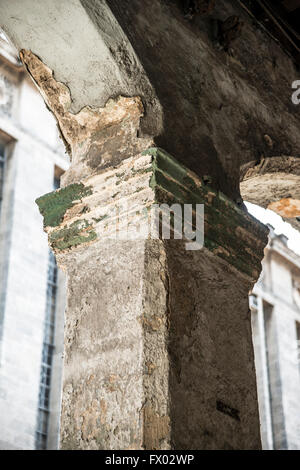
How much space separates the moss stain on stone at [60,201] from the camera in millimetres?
3146

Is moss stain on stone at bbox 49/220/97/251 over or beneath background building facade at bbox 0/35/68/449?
beneath

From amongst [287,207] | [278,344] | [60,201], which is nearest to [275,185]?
Answer: [287,207]

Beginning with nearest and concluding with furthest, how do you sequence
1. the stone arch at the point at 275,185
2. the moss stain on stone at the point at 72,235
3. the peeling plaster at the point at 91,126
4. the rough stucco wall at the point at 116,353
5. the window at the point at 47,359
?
the rough stucco wall at the point at 116,353 → the moss stain on stone at the point at 72,235 → the peeling plaster at the point at 91,126 → the stone arch at the point at 275,185 → the window at the point at 47,359

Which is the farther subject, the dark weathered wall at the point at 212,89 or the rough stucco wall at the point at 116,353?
the dark weathered wall at the point at 212,89

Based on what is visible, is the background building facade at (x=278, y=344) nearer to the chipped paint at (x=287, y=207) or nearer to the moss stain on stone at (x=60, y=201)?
the chipped paint at (x=287, y=207)

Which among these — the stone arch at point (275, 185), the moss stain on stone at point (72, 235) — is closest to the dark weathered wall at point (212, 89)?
the stone arch at point (275, 185)

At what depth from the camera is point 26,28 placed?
11.0 ft

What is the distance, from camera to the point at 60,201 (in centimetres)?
319

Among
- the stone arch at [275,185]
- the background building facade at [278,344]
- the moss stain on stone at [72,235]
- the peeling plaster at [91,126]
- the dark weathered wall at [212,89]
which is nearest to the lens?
the moss stain on stone at [72,235]

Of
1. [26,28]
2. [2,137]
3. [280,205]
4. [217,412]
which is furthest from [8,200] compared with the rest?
[217,412]

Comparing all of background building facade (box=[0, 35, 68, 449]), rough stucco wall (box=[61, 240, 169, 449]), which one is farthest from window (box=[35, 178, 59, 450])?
rough stucco wall (box=[61, 240, 169, 449])

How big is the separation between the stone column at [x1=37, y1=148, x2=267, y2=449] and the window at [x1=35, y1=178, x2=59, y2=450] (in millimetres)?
8420

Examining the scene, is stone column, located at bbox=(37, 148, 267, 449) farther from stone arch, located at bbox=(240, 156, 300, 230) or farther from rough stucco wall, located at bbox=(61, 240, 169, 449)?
stone arch, located at bbox=(240, 156, 300, 230)

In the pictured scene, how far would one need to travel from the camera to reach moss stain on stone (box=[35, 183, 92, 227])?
3146mm
